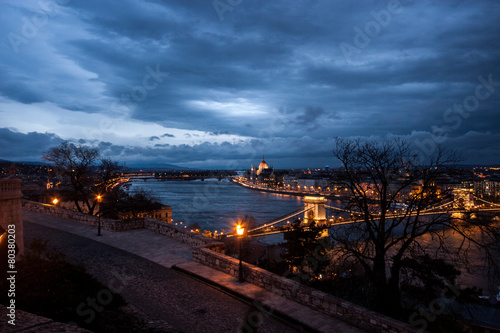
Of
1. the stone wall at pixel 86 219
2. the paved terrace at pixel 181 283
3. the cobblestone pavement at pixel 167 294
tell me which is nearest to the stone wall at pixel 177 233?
the paved terrace at pixel 181 283

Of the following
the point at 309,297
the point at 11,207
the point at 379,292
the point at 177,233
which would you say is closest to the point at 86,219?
the point at 177,233

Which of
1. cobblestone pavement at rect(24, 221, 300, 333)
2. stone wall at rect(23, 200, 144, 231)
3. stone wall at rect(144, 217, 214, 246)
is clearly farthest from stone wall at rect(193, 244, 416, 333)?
stone wall at rect(23, 200, 144, 231)

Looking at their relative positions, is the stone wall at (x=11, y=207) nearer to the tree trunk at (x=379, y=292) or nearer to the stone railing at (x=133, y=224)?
the stone railing at (x=133, y=224)

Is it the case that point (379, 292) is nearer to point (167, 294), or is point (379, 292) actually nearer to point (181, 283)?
point (181, 283)

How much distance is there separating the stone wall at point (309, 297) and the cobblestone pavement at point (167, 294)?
2.48ft

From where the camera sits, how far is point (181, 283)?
704 cm

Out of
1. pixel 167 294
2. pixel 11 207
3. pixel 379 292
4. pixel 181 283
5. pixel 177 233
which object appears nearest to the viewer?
pixel 167 294

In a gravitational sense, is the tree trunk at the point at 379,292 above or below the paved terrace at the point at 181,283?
below

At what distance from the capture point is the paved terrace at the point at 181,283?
18.1 ft

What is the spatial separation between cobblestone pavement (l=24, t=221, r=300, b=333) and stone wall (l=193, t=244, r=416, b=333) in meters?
0.76

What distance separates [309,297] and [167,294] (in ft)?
9.28

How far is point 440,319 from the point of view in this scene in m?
7.40

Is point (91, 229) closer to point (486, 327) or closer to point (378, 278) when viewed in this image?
point (378, 278)

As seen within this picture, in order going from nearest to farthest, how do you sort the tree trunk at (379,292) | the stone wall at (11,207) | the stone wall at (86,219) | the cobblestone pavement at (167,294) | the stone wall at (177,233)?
1. the cobblestone pavement at (167,294)
2. the stone wall at (11,207)
3. the tree trunk at (379,292)
4. the stone wall at (177,233)
5. the stone wall at (86,219)
